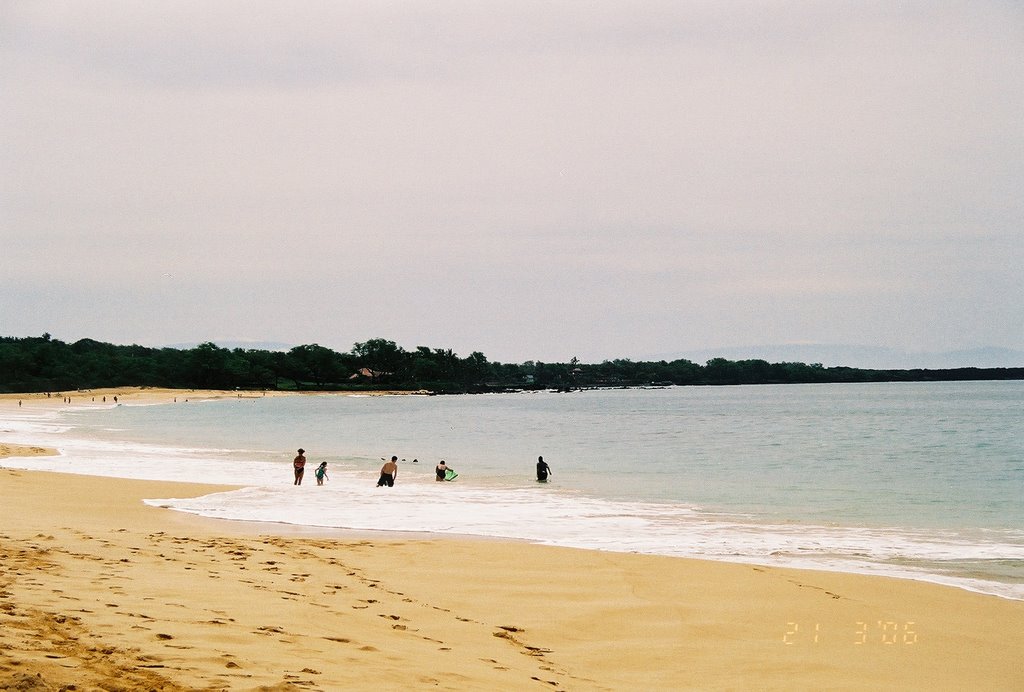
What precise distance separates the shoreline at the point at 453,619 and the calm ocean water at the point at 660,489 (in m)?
2.93

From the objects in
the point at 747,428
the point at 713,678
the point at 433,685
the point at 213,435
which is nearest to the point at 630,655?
the point at 713,678

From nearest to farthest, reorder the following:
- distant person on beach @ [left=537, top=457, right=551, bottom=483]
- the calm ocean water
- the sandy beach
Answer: the sandy beach < the calm ocean water < distant person on beach @ [left=537, top=457, right=551, bottom=483]

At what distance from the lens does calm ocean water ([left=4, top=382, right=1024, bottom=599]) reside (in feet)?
57.4

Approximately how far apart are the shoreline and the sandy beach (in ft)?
0.11

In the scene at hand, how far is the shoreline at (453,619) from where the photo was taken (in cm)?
685

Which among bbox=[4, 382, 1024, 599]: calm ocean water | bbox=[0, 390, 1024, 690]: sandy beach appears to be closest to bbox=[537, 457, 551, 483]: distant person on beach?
bbox=[4, 382, 1024, 599]: calm ocean water

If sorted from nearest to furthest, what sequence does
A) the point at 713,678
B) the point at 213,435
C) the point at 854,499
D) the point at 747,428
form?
the point at 713,678
the point at 854,499
the point at 213,435
the point at 747,428

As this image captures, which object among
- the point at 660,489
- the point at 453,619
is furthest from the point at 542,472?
the point at 453,619

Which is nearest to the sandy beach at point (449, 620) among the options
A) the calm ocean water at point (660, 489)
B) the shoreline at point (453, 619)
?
the shoreline at point (453, 619)

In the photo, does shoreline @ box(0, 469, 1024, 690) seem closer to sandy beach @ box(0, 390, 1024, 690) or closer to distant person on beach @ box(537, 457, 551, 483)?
sandy beach @ box(0, 390, 1024, 690)

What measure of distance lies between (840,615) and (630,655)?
11.9 feet

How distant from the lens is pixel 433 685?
687 cm

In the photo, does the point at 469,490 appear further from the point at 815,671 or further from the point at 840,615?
the point at 815,671

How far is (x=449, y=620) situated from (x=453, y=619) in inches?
3.5
